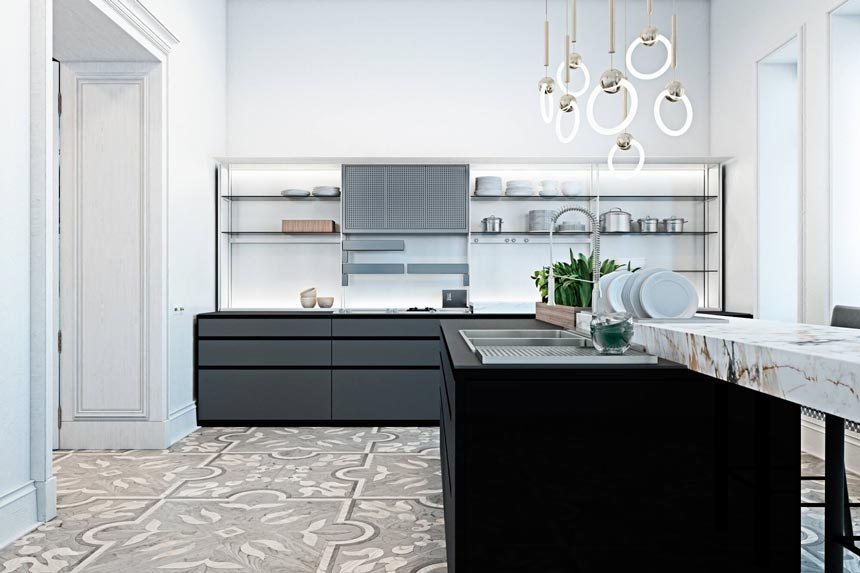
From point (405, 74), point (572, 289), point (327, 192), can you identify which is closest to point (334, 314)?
point (327, 192)

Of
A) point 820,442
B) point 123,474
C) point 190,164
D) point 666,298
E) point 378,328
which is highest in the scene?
point 190,164

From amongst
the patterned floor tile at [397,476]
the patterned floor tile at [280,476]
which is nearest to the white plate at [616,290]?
the patterned floor tile at [397,476]

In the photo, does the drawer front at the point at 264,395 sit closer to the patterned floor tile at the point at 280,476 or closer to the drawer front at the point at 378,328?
the drawer front at the point at 378,328

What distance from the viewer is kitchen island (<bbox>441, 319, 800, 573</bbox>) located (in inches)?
57.9

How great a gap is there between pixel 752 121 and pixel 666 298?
3.09 metres

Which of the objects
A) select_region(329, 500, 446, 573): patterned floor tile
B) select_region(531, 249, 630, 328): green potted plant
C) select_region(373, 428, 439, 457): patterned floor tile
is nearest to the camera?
select_region(329, 500, 446, 573): patterned floor tile

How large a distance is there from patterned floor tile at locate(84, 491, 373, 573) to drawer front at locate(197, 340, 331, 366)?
1.58m

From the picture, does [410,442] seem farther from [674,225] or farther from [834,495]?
[674,225]

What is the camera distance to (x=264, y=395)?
4484 millimetres

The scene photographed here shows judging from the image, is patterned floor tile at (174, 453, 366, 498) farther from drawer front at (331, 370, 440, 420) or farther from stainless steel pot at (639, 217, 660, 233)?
stainless steel pot at (639, 217, 660, 233)

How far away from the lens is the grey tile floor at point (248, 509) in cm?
229

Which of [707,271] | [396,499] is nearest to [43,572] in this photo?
[396,499]

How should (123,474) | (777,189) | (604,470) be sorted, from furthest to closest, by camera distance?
(777,189)
(123,474)
(604,470)

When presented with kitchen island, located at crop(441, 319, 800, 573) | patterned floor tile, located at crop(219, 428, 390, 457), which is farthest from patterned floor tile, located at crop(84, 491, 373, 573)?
kitchen island, located at crop(441, 319, 800, 573)
